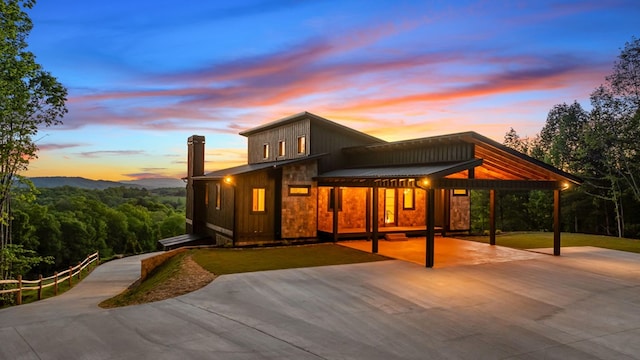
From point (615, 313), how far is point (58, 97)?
17.4 meters

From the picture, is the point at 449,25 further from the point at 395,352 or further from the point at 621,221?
the point at 621,221

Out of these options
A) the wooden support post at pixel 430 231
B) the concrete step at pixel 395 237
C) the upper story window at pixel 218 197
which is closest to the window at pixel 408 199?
the concrete step at pixel 395 237

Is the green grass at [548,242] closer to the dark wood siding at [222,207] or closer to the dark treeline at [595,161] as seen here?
the dark treeline at [595,161]

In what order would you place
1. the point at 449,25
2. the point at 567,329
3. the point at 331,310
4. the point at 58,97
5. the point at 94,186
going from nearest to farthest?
the point at 567,329 < the point at 331,310 < the point at 58,97 < the point at 449,25 < the point at 94,186

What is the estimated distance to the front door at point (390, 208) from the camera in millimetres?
19688

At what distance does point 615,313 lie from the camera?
26.1ft

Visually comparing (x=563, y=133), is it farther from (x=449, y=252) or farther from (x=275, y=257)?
(x=275, y=257)

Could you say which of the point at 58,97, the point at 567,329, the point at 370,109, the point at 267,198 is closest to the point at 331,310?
the point at 567,329

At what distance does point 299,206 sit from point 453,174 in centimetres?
658

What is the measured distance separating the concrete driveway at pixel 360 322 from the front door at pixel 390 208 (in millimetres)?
8704

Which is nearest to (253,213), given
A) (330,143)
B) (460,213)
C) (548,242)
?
(330,143)

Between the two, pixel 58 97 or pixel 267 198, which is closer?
pixel 58 97

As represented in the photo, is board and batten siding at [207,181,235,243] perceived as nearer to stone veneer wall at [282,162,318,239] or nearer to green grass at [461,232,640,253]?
stone veneer wall at [282,162,318,239]

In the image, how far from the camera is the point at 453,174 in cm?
1527
